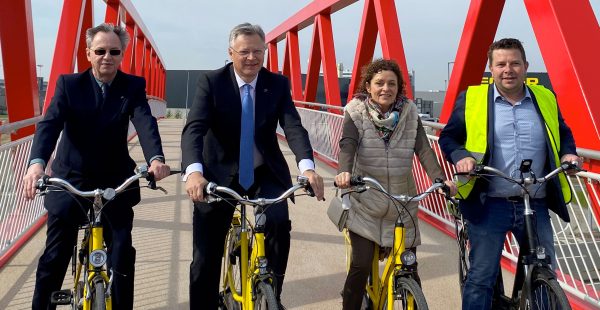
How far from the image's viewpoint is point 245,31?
276cm

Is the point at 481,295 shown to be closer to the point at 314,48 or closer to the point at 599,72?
the point at 599,72

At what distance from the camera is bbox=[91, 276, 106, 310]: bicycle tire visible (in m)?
2.44

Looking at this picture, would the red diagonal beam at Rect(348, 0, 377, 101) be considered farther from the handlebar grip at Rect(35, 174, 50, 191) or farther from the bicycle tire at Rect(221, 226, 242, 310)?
the handlebar grip at Rect(35, 174, 50, 191)

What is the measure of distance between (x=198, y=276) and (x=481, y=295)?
1423mm

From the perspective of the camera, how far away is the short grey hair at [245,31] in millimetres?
2756

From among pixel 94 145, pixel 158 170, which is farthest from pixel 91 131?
pixel 158 170

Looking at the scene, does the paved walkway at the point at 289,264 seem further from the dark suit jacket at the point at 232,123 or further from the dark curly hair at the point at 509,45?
the dark curly hair at the point at 509,45

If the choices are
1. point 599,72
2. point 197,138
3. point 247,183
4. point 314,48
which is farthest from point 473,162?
point 314,48

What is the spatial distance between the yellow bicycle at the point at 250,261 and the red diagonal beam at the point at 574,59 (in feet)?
Result: 9.20

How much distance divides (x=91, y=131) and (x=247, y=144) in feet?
2.56

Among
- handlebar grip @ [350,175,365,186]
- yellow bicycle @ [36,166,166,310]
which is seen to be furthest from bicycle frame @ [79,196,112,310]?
handlebar grip @ [350,175,365,186]

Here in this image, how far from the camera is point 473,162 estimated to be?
2746mm

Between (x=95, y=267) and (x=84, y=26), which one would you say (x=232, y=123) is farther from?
(x=84, y=26)

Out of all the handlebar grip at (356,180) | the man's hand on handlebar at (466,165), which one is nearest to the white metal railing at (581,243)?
the man's hand on handlebar at (466,165)
